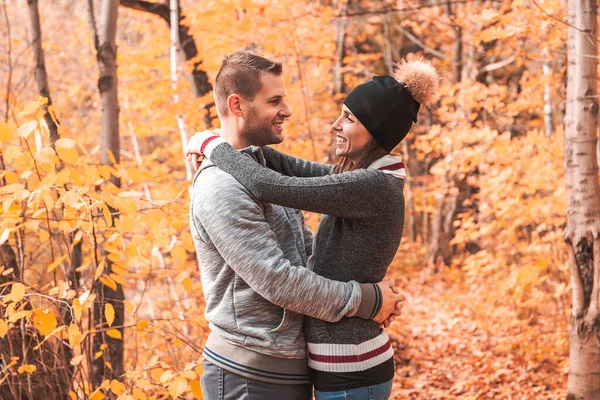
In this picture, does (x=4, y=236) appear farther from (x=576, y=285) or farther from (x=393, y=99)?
(x=576, y=285)

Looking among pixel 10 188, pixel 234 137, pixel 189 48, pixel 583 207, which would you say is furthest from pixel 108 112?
pixel 189 48

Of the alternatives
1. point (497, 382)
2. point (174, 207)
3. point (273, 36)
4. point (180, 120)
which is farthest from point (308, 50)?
point (174, 207)

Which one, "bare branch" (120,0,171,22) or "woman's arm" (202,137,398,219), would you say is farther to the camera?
"bare branch" (120,0,171,22)

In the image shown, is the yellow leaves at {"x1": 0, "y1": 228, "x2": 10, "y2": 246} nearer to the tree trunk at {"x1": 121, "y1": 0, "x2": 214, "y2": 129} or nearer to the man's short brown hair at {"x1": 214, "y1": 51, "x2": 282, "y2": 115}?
the man's short brown hair at {"x1": 214, "y1": 51, "x2": 282, "y2": 115}

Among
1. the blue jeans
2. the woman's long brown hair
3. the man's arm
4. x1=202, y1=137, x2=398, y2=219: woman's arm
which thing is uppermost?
the woman's long brown hair

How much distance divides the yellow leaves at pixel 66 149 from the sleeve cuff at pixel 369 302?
133cm

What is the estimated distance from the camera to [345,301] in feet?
6.07

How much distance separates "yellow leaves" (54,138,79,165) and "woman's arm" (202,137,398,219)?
87cm

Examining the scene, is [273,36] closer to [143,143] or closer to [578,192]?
[578,192]

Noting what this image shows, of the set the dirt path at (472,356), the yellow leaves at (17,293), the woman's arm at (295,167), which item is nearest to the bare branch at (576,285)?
the dirt path at (472,356)

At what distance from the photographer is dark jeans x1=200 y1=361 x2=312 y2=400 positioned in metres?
1.91

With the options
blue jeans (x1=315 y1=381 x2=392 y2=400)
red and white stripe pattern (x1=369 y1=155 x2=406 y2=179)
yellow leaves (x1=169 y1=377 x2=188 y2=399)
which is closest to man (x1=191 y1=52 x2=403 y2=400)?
blue jeans (x1=315 y1=381 x2=392 y2=400)

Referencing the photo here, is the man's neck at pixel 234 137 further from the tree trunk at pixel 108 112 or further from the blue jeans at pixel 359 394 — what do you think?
the tree trunk at pixel 108 112

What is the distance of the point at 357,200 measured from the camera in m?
1.85
